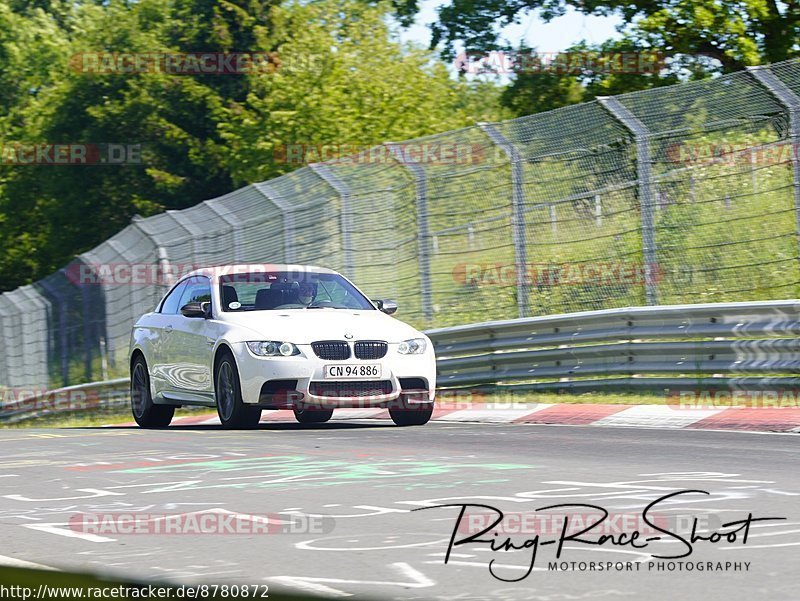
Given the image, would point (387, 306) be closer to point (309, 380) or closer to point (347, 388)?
point (347, 388)

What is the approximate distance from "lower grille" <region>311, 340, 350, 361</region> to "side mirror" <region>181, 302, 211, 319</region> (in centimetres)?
141

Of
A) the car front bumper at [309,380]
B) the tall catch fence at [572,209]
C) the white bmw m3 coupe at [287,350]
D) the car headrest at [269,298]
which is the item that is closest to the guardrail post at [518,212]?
the tall catch fence at [572,209]

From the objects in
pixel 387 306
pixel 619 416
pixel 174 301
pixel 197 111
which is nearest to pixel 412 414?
pixel 387 306

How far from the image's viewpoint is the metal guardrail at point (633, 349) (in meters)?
13.3

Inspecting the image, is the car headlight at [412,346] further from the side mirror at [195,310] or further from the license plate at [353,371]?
the side mirror at [195,310]

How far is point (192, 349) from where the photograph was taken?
1405 centimetres

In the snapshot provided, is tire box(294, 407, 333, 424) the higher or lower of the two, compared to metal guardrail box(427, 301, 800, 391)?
lower

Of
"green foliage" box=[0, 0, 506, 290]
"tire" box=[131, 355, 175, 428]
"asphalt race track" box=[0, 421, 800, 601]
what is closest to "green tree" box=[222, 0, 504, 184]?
"green foliage" box=[0, 0, 506, 290]

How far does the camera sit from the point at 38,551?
6.53 meters

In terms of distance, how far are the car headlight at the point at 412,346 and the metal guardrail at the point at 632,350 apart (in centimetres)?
232

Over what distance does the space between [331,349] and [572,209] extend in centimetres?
382

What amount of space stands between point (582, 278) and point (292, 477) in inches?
290

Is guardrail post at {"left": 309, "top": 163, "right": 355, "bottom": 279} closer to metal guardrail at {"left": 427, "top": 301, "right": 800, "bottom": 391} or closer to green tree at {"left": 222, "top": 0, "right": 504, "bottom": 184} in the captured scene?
metal guardrail at {"left": 427, "top": 301, "right": 800, "bottom": 391}

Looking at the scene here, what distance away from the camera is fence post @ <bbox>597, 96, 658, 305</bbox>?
14.7 metres
